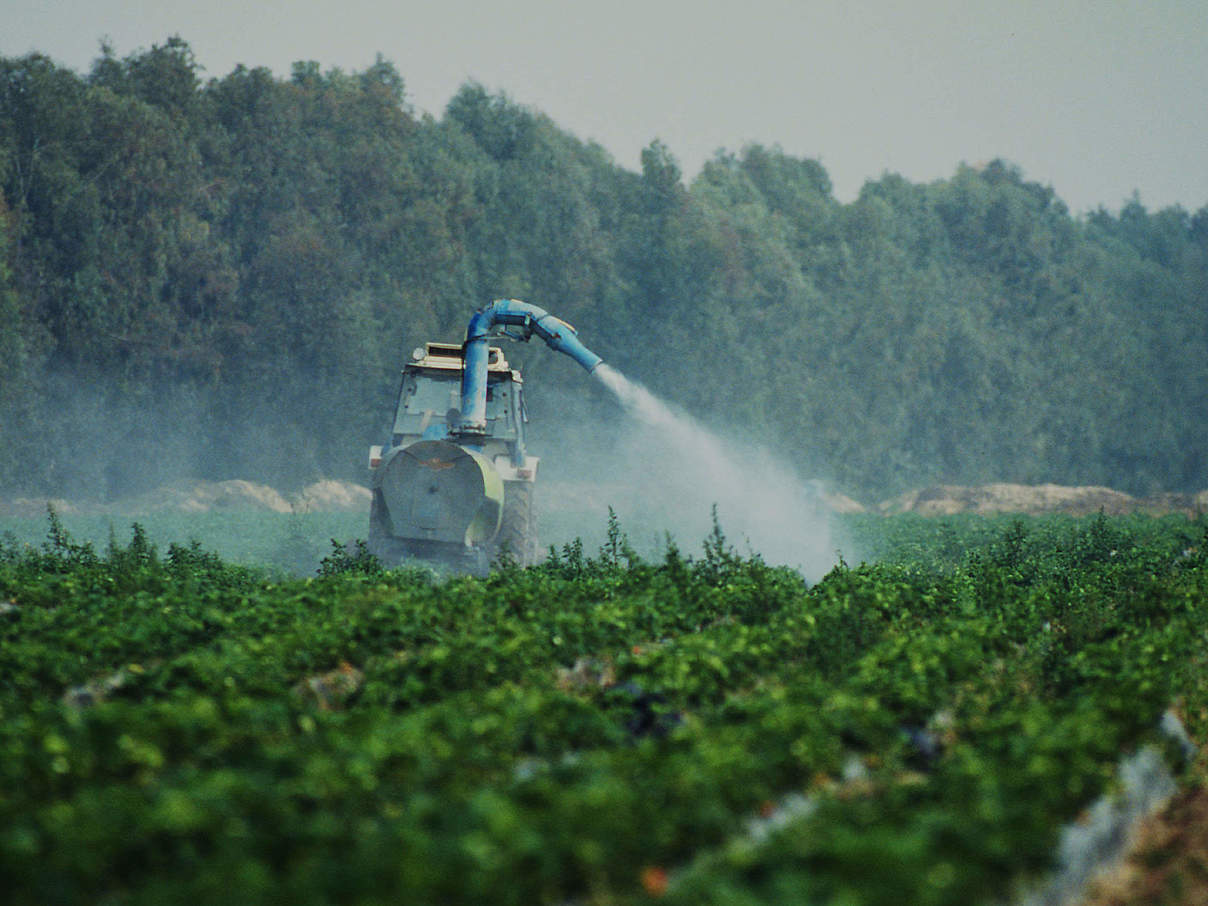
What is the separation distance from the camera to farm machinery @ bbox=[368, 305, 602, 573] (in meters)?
18.0

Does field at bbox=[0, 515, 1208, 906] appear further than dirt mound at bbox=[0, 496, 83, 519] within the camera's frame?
No

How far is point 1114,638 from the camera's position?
39.1 ft

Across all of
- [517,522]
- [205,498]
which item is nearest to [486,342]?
[517,522]

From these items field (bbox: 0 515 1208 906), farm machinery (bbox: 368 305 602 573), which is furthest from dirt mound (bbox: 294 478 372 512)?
field (bbox: 0 515 1208 906)

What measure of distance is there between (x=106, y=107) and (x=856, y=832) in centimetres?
4114

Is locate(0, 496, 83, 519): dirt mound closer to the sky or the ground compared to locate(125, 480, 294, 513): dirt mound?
closer to the ground

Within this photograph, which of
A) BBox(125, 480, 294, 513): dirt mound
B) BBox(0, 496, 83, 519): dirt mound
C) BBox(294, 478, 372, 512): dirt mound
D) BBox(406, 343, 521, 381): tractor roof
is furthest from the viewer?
BBox(294, 478, 372, 512): dirt mound

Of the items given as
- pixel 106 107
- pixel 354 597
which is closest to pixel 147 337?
pixel 106 107

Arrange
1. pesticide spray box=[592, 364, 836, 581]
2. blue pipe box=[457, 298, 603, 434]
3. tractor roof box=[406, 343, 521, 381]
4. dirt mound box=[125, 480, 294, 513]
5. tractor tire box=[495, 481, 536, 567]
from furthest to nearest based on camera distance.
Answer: dirt mound box=[125, 480, 294, 513], pesticide spray box=[592, 364, 836, 581], tractor roof box=[406, 343, 521, 381], blue pipe box=[457, 298, 603, 434], tractor tire box=[495, 481, 536, 567]

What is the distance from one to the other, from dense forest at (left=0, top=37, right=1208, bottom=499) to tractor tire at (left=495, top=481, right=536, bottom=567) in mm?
24923

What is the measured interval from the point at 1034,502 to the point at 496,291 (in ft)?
70.0

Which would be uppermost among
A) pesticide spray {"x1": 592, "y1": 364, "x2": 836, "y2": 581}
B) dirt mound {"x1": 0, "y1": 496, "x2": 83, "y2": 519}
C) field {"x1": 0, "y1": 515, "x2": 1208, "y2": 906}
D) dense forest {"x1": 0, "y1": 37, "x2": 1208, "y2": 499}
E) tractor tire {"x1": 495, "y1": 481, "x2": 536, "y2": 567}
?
dense forest {"x1": 0, "y1": 37, "x2": 1208, "y2": 499}

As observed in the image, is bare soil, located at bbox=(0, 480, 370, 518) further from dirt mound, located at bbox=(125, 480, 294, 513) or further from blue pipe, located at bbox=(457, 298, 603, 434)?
blue pipe, located at bbox=(457, 298, 603, 434)

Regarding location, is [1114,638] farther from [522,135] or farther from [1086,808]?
[522,135]
